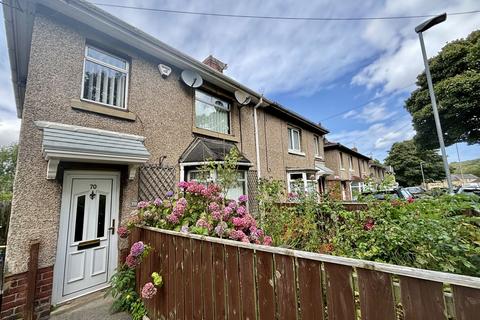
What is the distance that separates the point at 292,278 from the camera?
1575 mm

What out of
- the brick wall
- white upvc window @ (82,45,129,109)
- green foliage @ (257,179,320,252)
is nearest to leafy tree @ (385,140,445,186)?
green foliage @ (257,179,320,252)

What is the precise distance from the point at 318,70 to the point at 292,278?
1221cm

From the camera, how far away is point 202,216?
3309mm

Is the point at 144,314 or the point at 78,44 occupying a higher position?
the point at 78,44

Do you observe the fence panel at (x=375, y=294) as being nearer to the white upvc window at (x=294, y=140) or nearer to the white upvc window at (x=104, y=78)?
the white upvc window at (x=104, y=78)

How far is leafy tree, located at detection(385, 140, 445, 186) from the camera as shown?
3656 cm

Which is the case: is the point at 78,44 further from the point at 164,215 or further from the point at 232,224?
the point at 232,224

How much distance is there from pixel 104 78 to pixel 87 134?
1670 millimetres

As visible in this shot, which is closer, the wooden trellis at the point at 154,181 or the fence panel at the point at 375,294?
the fence panel at the point at 375,294

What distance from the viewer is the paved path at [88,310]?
11.9ft

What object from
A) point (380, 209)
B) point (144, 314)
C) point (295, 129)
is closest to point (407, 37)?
point (295, 129)

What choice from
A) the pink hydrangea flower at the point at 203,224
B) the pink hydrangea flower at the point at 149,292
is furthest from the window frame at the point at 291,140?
the pink hydrangea flower at the point at 149,292

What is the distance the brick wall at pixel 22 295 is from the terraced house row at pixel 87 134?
0.02m

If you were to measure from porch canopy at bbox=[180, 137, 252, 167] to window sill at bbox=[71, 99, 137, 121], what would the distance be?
1.84m
